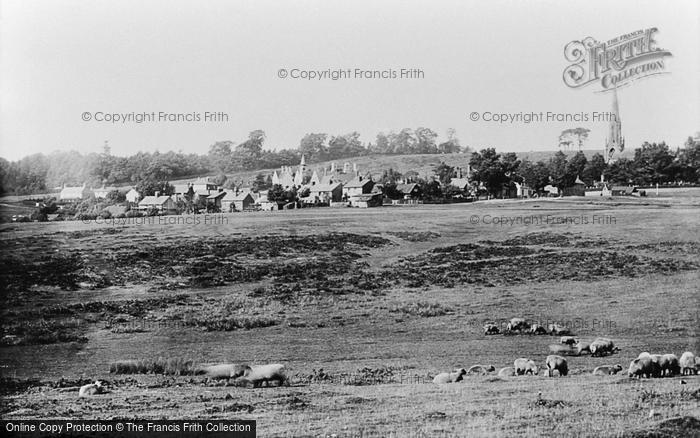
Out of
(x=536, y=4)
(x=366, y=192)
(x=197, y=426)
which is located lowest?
(x=197, y=426)

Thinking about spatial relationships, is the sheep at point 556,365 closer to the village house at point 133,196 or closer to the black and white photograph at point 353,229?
the black and white photograph at point 353,229

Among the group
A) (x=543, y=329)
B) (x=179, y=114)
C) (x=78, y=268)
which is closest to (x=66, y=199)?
(x=78, y=268)

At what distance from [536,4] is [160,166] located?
477 cm

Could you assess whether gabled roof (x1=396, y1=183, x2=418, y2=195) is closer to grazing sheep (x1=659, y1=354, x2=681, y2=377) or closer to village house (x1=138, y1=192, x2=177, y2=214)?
village house (x1=138, y1=192, x2=177, y2=214)

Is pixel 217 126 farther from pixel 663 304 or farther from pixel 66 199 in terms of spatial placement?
pixel 663 304

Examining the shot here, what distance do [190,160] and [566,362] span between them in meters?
A: 4.84

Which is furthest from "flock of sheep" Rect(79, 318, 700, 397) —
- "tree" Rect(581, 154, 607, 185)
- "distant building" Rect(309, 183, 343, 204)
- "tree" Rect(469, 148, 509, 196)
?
"distant building" Rect(309, 183, 343, 204)

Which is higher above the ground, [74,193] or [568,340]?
[74,193]

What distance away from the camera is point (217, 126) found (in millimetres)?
7500

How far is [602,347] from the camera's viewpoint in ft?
25.1

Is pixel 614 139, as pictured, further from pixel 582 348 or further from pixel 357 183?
pixel 357 183

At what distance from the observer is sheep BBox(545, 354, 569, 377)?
7273mm

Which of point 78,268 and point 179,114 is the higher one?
point 179,114

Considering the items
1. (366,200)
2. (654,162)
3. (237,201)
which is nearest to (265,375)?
(237,201)
